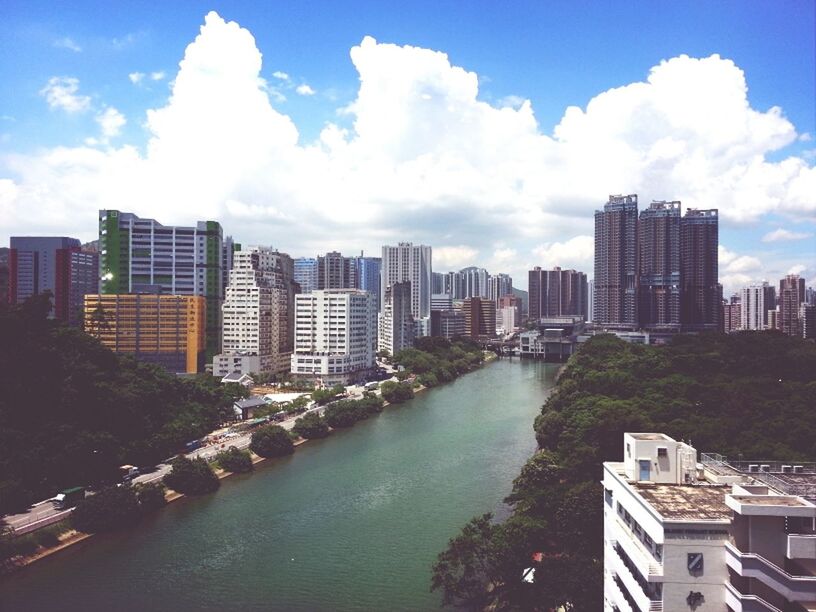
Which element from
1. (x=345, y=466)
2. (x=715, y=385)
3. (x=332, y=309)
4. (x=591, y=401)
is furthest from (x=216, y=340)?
(x=715, y=385)

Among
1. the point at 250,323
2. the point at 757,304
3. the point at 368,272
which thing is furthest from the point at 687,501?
the point at 368,272

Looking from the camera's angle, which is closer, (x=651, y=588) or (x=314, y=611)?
(x=651, y=588)

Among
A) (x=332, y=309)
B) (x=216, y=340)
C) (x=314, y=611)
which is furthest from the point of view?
(x=216, y=340)

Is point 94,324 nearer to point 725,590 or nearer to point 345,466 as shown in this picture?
point 345,466

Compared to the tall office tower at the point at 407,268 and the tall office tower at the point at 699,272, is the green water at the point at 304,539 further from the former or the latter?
the tall office tower at the point at 407,268

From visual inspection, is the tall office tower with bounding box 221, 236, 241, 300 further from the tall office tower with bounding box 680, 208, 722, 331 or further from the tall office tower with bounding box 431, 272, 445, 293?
the tall office tower with bounding box 431, 272, 445, 293

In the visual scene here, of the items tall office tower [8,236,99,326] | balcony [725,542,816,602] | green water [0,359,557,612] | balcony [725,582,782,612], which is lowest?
green water [0,359,557,612]

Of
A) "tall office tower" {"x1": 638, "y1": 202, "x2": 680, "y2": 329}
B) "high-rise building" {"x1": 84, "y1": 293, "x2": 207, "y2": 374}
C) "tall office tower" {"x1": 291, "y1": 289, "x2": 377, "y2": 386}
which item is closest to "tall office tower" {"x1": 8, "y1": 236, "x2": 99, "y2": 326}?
"high-rise building" {"x1": 84, "y1": 293, "x2": 207, "y2": 374}

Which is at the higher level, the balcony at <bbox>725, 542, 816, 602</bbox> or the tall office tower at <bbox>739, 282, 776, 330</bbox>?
the tall office tower at <bbox>739, 282, 776, 330</bbox>
